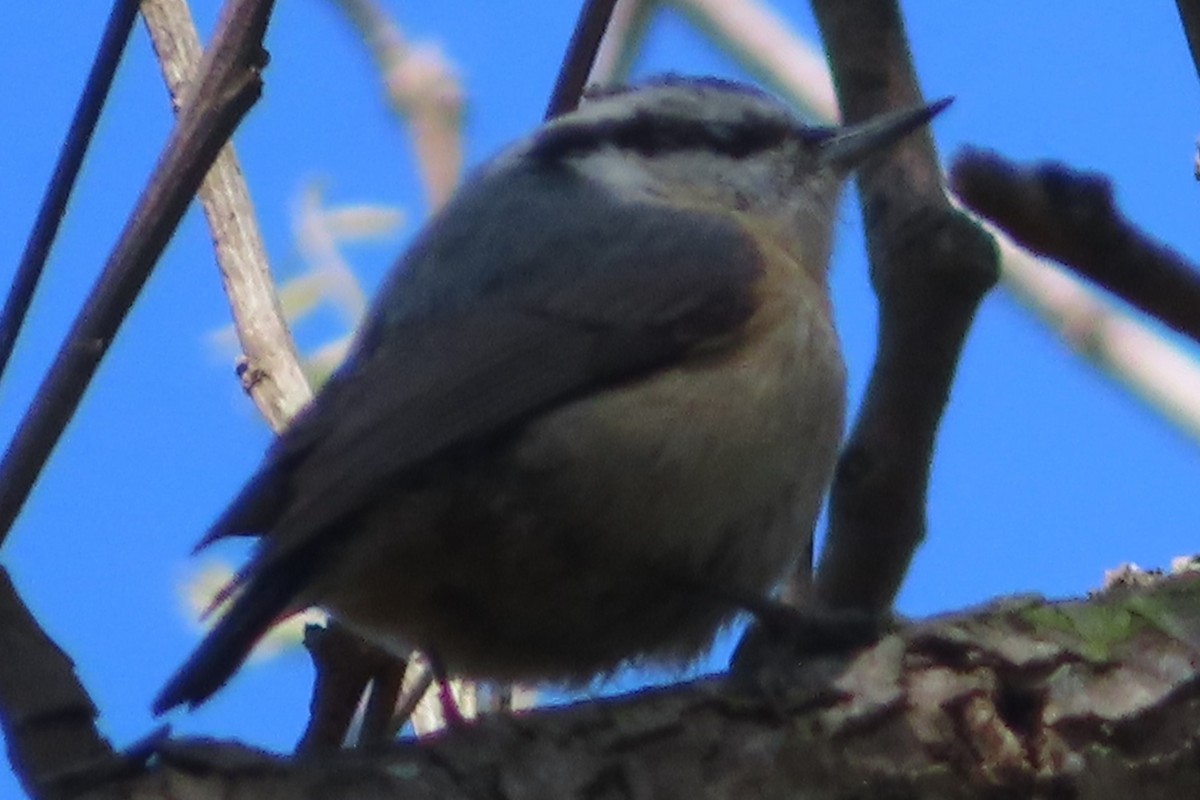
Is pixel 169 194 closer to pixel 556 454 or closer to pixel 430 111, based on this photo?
pixel 556 454

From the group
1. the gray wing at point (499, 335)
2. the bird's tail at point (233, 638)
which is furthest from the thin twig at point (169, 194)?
the gray wing at point (499, 335)

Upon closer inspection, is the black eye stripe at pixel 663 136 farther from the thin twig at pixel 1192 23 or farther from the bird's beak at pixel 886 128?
the thin twig at pixel 1192 23

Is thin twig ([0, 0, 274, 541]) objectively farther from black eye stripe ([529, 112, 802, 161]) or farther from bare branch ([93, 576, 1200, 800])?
black eye stripe ([529, 112, 802, 161])

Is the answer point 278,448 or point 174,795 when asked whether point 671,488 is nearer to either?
point 278,448

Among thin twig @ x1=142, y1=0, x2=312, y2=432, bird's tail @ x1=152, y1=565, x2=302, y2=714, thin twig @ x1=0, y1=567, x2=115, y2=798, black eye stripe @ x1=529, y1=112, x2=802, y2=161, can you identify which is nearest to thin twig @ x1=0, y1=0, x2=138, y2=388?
thin twig @ x1=0, y1=567, x2=115, y2=798

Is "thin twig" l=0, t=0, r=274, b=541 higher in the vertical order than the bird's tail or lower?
higher

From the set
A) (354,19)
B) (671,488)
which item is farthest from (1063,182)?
(354,19)

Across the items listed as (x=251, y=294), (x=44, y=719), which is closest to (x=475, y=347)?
(x=251, y=294)
